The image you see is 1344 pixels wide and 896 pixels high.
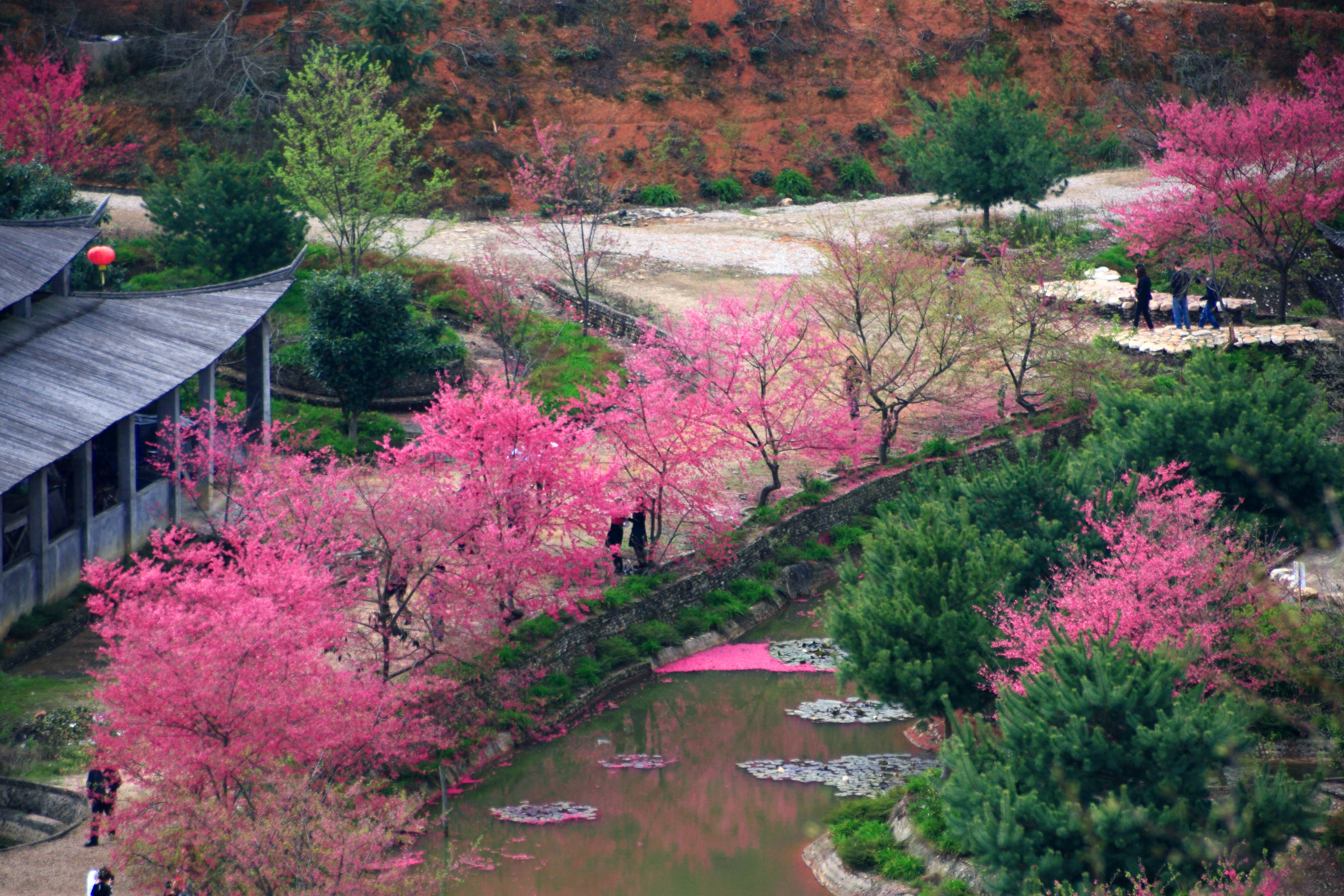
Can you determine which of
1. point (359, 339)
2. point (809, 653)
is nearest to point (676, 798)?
point (809, 653)

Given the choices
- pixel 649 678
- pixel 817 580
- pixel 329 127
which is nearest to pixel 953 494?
pixel 817 580

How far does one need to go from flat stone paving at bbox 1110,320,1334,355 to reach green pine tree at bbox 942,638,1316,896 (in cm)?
2176

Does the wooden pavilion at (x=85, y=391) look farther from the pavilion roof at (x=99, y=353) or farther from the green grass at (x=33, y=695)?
the green grass at (x=33, y=695)

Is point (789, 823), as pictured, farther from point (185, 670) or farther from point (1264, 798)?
point (185, 670)

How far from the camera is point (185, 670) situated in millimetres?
17906

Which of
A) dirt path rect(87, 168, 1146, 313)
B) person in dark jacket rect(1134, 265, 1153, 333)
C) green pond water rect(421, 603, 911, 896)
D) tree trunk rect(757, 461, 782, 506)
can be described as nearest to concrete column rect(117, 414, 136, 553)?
green pond water rect(421, 603, 911, 896)

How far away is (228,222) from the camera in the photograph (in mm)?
41031

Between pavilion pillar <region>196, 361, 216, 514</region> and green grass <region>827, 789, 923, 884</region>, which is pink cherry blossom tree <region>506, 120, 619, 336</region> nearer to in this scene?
pavilion pillar <region>196, 361, 216, 514</region>

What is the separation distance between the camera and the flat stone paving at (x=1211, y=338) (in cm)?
3847

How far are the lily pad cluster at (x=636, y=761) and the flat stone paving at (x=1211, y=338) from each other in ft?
66.1

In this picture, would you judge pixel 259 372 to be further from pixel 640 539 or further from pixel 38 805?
pixel 38 805

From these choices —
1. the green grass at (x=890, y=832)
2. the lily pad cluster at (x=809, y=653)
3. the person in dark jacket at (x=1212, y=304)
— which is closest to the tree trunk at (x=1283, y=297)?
the person in dark jacket at (x=1212, y=304)

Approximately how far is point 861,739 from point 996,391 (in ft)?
49.5

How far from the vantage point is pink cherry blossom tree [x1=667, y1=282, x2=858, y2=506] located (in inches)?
1259
